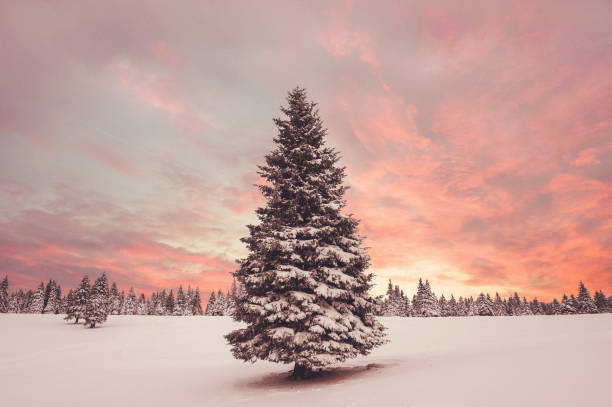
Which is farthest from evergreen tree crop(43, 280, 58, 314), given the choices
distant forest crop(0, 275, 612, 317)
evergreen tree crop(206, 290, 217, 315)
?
evergreen tree crop(206, 290, 217, 315)

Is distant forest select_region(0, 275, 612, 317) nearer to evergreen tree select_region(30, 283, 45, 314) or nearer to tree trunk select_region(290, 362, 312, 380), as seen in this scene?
evergreen tree select_region(30, 283, 45, 314)

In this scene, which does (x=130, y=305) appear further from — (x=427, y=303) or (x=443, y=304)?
(x=443, y=304)

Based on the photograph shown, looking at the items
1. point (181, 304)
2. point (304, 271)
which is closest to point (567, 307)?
point (304, 271)

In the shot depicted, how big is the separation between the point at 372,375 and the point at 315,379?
2589 mm

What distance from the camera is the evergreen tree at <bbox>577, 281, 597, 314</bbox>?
7556 centimetres

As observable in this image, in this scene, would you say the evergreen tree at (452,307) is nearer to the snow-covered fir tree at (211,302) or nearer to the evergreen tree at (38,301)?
the snow-covered fir tree at (211,302)

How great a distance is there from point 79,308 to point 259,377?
60.9m

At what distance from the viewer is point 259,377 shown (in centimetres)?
1583

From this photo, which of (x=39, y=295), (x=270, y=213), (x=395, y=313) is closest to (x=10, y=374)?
(x=270, y=213)

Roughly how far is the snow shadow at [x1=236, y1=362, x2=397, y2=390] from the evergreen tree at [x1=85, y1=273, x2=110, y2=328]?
54442 mm

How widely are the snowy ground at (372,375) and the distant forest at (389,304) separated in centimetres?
4917

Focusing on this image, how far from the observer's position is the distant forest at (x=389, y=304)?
265 feet

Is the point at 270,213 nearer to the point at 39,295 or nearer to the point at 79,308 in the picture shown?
the point at 79,308

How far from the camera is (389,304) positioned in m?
101
